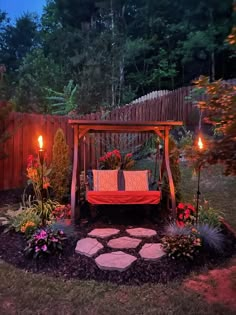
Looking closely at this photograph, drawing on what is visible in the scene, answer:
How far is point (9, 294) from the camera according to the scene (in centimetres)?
303

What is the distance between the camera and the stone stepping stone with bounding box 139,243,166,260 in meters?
3.74

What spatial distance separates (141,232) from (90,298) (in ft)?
5.70

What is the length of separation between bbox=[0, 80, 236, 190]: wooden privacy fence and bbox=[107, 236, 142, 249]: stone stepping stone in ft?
6.32

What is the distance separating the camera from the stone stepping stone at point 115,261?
351 centimetres

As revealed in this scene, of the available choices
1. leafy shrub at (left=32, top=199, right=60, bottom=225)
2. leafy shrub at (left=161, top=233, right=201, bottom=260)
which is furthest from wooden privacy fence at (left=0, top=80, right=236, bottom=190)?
leafy shrub at (left=161, top=233, right=201, bottom=260)

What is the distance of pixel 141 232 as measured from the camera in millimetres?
4598

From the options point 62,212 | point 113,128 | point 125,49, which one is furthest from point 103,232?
point 125,49

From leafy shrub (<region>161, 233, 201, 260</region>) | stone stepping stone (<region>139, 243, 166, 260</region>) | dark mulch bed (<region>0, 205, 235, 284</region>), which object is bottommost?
dark mulch bed (<region>0, 205, 235, 284</region>)

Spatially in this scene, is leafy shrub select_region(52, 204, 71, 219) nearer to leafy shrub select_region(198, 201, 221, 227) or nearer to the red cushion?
the red cushion

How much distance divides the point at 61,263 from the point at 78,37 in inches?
689

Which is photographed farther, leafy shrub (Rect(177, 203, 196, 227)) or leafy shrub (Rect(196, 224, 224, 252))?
leafy shrub (Rect(177, 203, 196, 227))

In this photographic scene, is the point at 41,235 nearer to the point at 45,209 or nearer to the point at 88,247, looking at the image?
the point at 88,247

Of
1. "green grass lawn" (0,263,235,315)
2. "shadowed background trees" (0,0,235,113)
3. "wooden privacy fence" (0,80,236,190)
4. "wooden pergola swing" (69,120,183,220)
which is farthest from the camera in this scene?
"shadowed background trees" (0,0,235,113)

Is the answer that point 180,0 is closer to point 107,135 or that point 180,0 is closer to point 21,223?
point 107,135
